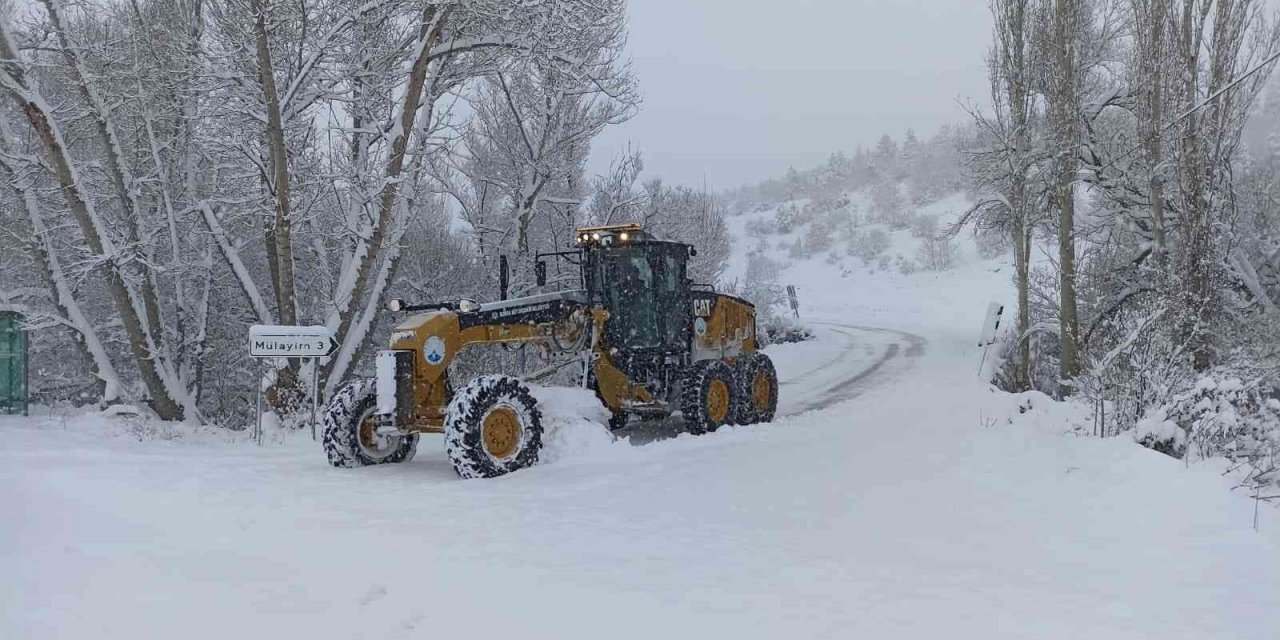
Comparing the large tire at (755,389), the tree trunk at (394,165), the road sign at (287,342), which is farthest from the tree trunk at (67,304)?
the large tire at (755,389)

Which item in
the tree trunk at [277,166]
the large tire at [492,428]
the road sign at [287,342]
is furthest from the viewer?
the tree trunk at [277,166]

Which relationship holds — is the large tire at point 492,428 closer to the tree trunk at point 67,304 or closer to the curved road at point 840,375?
the curved road at point 840,375

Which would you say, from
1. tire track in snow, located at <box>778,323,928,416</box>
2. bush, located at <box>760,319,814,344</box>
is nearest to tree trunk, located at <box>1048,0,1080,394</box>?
tire track in snow, located at <box>778,323,928,416</box>

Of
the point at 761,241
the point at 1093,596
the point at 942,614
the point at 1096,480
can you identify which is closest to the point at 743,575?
the point at 942,614

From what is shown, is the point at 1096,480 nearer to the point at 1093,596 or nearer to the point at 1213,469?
the point at 1213,469

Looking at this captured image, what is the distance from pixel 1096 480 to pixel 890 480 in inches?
58.7

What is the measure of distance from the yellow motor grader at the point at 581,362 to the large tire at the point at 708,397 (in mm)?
14

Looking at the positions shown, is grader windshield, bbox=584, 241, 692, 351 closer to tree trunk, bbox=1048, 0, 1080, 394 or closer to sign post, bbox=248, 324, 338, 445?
sign post, bbox=248, 324, 338, 445

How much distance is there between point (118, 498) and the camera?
6.14m

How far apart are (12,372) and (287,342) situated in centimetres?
617

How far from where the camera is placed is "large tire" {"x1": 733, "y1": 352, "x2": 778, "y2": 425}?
36.8 ft

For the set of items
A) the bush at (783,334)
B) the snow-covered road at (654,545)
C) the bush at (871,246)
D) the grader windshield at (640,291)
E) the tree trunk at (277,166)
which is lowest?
the snow-covered road at (654,545)

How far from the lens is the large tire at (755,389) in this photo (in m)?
11.2

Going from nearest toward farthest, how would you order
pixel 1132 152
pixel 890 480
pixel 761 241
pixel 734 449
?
pixel 890 480
pixel 734 449
pixel 1132 152
pixel 761 241
